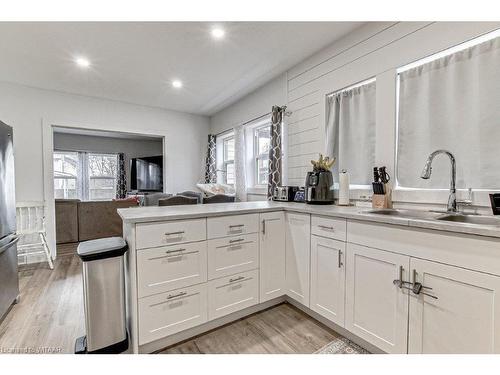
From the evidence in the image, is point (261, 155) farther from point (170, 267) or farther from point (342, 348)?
point (342, 348)

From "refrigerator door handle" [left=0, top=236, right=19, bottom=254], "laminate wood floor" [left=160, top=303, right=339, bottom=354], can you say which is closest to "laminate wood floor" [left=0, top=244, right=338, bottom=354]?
"laminate wood floor" [left=160, top=303, right=339, bottom=354]

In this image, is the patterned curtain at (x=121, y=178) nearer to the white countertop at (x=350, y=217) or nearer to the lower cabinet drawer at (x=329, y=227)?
the white countertop at (x=350, y=217)

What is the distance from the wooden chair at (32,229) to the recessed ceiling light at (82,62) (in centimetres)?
197

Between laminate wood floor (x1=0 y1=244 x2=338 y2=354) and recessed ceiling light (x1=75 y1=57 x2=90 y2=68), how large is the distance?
251cm

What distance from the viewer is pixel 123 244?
1.52 metres

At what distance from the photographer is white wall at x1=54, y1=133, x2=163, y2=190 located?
6.53 metres

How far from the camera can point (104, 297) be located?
1.45 metres

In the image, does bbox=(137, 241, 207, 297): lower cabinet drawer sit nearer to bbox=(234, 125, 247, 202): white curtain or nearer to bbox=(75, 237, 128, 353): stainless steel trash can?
bbox=(75, 237, 128, 353): stainless steel trash can

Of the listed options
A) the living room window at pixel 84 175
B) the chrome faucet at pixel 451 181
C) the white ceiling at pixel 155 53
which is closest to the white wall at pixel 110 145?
the living room window at pixel 84 175

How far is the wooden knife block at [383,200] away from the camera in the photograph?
1882mm

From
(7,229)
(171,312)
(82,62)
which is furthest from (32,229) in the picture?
(171,312)

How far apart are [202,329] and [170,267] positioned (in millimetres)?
569
